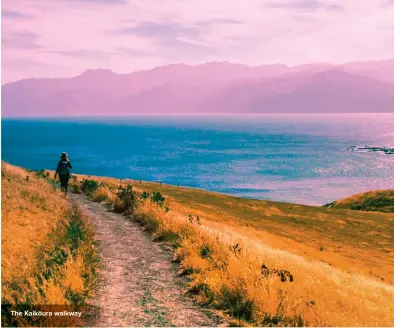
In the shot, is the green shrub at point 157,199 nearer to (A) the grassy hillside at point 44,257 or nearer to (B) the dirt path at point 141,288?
(A) the grassy hillside at point 44,257

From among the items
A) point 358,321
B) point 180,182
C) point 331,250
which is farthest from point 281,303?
point 180,182

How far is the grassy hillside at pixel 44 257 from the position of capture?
819 cm

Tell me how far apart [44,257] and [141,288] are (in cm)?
308

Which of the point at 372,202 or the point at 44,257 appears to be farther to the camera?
the point at 372,202

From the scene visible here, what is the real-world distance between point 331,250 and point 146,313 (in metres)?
30.4

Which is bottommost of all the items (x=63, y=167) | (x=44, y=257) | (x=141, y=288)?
(x=141, y=288)

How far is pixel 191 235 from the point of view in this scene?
1516 cm

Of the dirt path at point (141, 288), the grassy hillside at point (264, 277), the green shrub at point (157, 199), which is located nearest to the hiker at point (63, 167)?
the grassy hillside at point (264, 277)

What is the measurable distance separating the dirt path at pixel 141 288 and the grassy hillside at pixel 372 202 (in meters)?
62.2

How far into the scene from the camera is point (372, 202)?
72.9m

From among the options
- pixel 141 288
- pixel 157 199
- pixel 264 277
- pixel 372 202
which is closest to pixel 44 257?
pixel 141 288

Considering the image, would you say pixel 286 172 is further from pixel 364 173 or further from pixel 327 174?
pixel 364 173

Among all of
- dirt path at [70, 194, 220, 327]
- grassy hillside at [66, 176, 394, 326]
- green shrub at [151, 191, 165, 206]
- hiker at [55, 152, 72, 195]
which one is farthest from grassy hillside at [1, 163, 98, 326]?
green shrub at [151, 191, 165, 206]

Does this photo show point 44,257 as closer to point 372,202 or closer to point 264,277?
point 264,277
